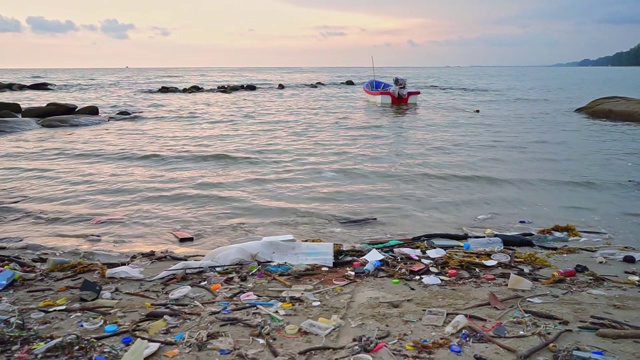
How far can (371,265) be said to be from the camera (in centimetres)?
564

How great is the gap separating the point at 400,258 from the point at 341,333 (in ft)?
7.39

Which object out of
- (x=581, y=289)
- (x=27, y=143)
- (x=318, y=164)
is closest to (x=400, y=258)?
(x=581, y=289)

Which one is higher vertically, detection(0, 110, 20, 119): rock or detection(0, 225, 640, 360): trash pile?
detection(0, 110, 20, 119): rock

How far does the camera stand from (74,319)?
425 cm

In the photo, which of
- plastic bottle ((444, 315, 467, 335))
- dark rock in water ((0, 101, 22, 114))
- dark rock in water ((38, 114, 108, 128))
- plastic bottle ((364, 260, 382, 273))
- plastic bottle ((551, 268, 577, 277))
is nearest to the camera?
plastic bottle ((444, 315, 467, 335))

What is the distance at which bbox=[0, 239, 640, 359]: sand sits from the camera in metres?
3.65

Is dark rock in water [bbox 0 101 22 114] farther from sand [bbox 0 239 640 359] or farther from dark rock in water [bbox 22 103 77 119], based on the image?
sand [bbox 0 239 640 359]

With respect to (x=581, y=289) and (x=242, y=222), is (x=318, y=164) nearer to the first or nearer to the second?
(x=242, y=222)

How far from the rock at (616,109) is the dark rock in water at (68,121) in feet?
89.9

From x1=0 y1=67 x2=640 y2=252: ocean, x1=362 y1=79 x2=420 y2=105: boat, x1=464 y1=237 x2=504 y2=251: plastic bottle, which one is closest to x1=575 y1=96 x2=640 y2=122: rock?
x1=0 y1=67 x2=640 y2=252: ocean

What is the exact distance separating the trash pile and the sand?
0.7 inches

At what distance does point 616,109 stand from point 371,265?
24080 mm

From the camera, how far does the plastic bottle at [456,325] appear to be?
3.91m

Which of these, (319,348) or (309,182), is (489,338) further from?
(309,182)
